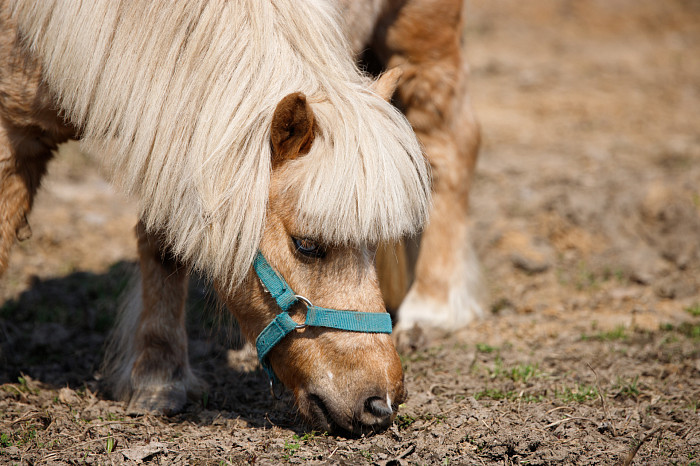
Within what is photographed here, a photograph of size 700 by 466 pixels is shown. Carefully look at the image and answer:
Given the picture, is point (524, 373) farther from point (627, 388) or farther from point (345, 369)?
point (345, 369)

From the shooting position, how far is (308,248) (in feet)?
7.43

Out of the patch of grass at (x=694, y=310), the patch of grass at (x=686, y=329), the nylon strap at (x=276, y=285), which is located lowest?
the patch of grass at (x=694, y=310)

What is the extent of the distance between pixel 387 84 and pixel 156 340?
1565 mm

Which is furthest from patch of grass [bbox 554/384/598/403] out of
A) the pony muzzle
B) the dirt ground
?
the pony muzzle

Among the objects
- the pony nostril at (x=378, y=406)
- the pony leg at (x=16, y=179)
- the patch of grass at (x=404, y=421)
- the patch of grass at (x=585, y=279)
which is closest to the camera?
the pony nostril at (x=378, y=406)

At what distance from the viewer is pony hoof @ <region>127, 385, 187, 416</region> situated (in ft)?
8.97

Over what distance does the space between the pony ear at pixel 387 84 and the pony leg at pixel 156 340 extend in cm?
116

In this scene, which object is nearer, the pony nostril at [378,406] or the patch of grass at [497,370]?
the pony nostril at [378,406]

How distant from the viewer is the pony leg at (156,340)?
283cm

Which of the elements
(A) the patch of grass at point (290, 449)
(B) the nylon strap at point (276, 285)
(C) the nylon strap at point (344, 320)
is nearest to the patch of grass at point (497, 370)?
(C) the nylon strap at point (344, 320)

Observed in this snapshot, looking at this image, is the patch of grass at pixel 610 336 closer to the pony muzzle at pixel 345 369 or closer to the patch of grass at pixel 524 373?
the patch of grass at pixel 524 373

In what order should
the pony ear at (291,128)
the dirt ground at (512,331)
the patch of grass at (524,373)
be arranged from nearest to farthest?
the pony ear at (291,128) < the dirt ground at (512,331) < the patch of grass at (524,373)

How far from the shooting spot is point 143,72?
2324mm

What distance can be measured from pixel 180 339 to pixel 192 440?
25.6 inches
